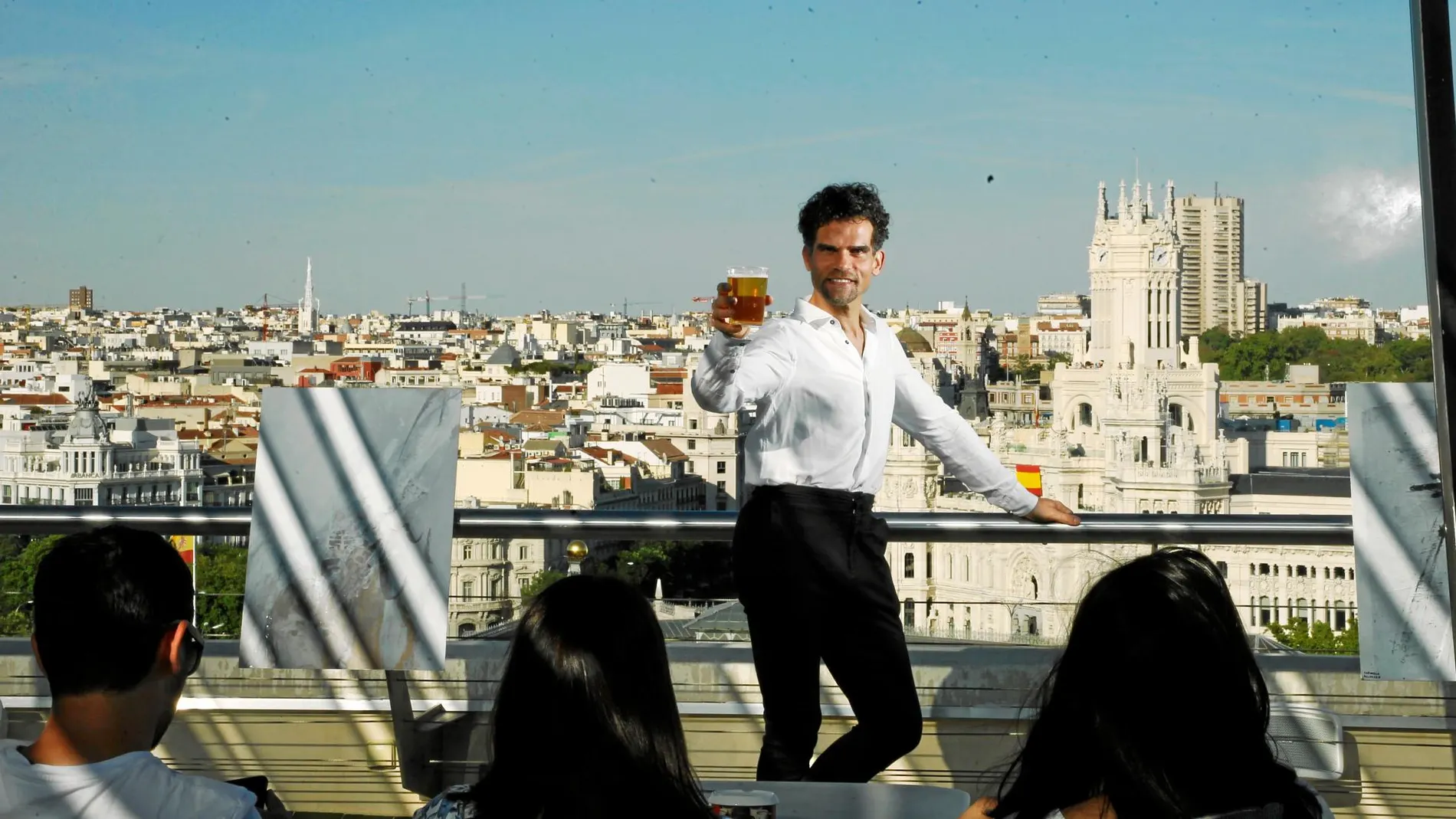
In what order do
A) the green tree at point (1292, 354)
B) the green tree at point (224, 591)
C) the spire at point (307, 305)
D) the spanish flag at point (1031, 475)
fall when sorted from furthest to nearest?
the spire at point (307, 305) → the spanish flag at point (1031, 475) → the green tree at point (1292, 354) → the green tree at point (224, 591)

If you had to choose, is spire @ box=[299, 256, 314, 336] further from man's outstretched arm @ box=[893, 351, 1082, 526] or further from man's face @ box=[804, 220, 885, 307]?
man's face @ box=[804, 220, 885, 307]

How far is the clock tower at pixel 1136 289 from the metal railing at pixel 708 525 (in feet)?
187

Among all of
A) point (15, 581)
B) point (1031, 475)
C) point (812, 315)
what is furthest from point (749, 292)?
point (1031, 475)

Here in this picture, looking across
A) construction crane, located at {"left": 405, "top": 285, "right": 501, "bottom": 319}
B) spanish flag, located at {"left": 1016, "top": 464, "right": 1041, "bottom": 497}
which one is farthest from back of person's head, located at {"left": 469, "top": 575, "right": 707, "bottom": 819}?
construction crane, located at {"left": 405, "top": 285, "right": 501, "bottom": 319}

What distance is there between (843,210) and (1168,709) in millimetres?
1025

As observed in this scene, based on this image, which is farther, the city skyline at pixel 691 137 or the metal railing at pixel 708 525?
the city skyline at pixel 691 137

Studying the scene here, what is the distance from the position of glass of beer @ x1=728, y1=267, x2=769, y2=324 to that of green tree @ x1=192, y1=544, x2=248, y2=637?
91 cm

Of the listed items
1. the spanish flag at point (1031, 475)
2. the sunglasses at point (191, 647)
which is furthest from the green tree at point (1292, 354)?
the sunglasses at point (191, 647)

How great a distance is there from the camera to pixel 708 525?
2275 millimetres

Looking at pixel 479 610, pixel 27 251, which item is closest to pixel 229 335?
pixel 27 251

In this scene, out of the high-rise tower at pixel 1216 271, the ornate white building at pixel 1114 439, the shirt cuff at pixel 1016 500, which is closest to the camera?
the shirt cuff at pixel 1016 500

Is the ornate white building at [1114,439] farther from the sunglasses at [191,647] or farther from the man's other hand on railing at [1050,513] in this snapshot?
the sunglasses at [191,647]

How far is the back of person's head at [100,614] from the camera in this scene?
45.0 inches

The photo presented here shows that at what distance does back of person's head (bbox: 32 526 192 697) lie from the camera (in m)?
1.14
